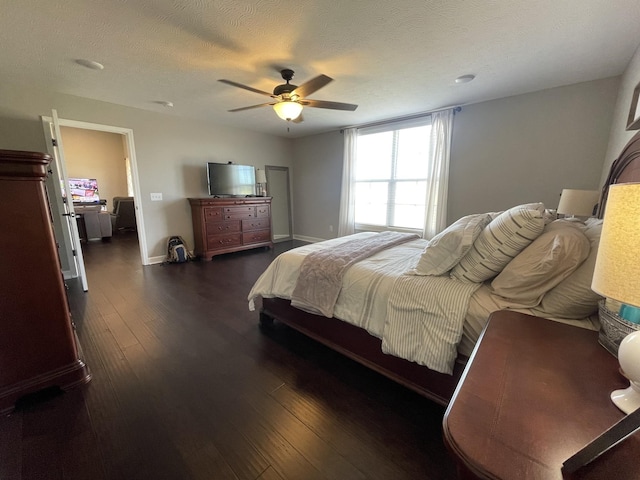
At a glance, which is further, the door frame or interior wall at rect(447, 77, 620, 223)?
the door frame

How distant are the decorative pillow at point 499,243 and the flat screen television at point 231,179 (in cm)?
432

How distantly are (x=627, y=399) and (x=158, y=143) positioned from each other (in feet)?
17.1

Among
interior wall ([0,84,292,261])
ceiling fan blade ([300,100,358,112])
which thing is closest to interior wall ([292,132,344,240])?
interior wall ([0,84,292,261])

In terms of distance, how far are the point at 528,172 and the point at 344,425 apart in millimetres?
3709

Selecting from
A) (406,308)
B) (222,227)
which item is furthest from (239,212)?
(406,308)

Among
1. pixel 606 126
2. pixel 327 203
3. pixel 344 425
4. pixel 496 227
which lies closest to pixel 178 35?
pixel 496 227

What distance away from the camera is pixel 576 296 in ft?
3.78

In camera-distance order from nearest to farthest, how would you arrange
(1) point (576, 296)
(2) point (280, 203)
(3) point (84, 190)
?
(1) point (576, 296) < (2) point (280, 203) < (3) point (84, 190)

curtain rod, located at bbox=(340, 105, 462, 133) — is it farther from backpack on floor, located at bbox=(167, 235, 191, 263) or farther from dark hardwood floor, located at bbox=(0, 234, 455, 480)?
dark hardwood floor, located at bbox=(0, 234, 455, 480)

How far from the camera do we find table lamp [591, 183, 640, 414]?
54cm

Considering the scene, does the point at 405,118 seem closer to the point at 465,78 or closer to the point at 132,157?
the point at 465,78

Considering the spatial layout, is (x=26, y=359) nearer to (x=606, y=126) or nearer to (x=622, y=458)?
(x=622, y=458)

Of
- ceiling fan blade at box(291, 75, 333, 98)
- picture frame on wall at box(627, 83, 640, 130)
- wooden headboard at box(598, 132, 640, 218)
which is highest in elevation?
ceiling fan blade at box(291, 75, 333, 98)

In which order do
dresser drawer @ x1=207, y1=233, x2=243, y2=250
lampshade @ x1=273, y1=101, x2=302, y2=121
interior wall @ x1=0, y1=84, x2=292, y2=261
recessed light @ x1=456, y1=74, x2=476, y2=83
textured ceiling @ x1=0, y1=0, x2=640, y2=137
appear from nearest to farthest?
textured ceiling @ x1=0, y1=0, x2=640, y2=137, lampshade @ x1=273, y1=101, x2=302, y2=121, recessed light @ x1=456, y1=74, x2=476, y2=83, interior wall @ x1=0, y1=84, x2=292, y2=261, dresser drawer @ x1=207, y1=233, x2=243, y2=250
